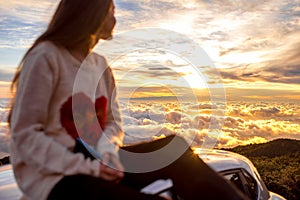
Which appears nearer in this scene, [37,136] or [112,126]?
[37,136]

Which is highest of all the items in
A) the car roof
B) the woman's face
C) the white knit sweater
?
the woman's face

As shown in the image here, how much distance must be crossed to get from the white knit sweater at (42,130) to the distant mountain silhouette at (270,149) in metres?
9.89

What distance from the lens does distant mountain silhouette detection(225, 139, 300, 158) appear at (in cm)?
1272

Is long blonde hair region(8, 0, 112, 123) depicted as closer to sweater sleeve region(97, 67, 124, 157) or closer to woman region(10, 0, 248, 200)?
woman region(10, 0, 248, 200)

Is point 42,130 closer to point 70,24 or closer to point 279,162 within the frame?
point 70,24

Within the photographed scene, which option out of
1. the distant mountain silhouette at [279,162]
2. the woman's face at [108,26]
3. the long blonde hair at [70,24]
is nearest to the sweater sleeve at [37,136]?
the long blonde hair at [70,24]

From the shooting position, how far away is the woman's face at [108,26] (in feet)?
8.50


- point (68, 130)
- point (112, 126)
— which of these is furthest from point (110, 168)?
point (112, 126)

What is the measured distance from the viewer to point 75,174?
2.21 m

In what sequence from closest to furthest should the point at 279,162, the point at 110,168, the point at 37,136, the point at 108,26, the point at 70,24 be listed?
the point at 37,136
the point at 110,168
the point at 70,24
the point at 108,26
the point at 279,162

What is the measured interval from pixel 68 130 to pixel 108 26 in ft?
2.14

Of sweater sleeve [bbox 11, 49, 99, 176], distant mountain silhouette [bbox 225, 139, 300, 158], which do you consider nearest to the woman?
sweater sleeve [bbox 11, 49, 99, 176]

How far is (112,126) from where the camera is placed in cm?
272

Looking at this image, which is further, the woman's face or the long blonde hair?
the woman's face
